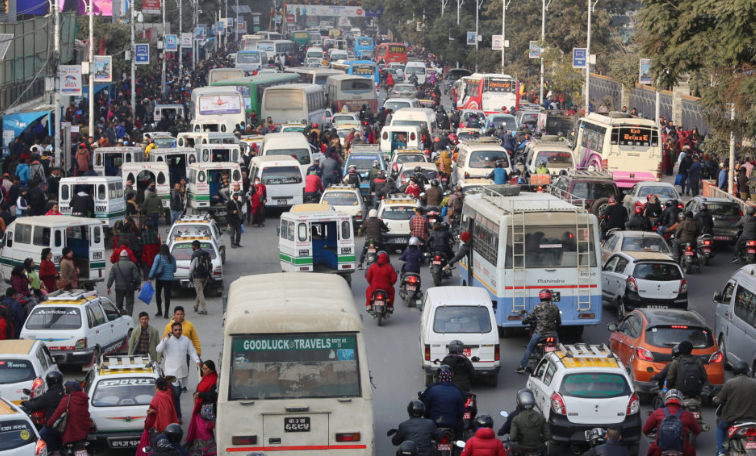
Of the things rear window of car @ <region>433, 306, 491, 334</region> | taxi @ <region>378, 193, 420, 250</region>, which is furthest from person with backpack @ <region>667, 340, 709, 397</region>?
taxi @ <region>378, 193, 420, 250</region>

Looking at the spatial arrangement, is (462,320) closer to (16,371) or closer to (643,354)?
(643,354)

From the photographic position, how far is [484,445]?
12.4m

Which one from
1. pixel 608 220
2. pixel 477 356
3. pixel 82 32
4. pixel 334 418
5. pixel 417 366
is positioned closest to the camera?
pixel 334 418

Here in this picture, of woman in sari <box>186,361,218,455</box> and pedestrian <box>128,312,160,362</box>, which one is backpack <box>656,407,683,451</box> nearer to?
woman in sari <box>186,361,218,455</box>

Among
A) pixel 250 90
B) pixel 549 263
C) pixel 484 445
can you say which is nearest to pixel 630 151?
pixel 549 263

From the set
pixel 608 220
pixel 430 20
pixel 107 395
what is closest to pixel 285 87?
pixel 608 220

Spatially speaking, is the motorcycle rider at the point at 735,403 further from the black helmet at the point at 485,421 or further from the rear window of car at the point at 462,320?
the rear window of car at the point at 462,320

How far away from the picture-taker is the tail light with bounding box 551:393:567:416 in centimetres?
1523

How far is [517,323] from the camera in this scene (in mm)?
21062

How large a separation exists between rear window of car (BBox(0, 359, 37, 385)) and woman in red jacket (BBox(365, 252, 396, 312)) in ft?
25.5

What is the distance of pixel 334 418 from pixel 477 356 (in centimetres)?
622

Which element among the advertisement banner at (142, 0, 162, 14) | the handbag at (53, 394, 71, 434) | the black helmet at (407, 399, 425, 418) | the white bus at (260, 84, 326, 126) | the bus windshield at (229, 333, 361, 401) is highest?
the advertisement banner at (142, 0, 162, 14)

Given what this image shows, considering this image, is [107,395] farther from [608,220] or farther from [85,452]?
[608,220]

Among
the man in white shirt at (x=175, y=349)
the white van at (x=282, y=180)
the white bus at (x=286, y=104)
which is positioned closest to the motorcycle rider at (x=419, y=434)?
the man in white shirt at (x=175, y=349)
